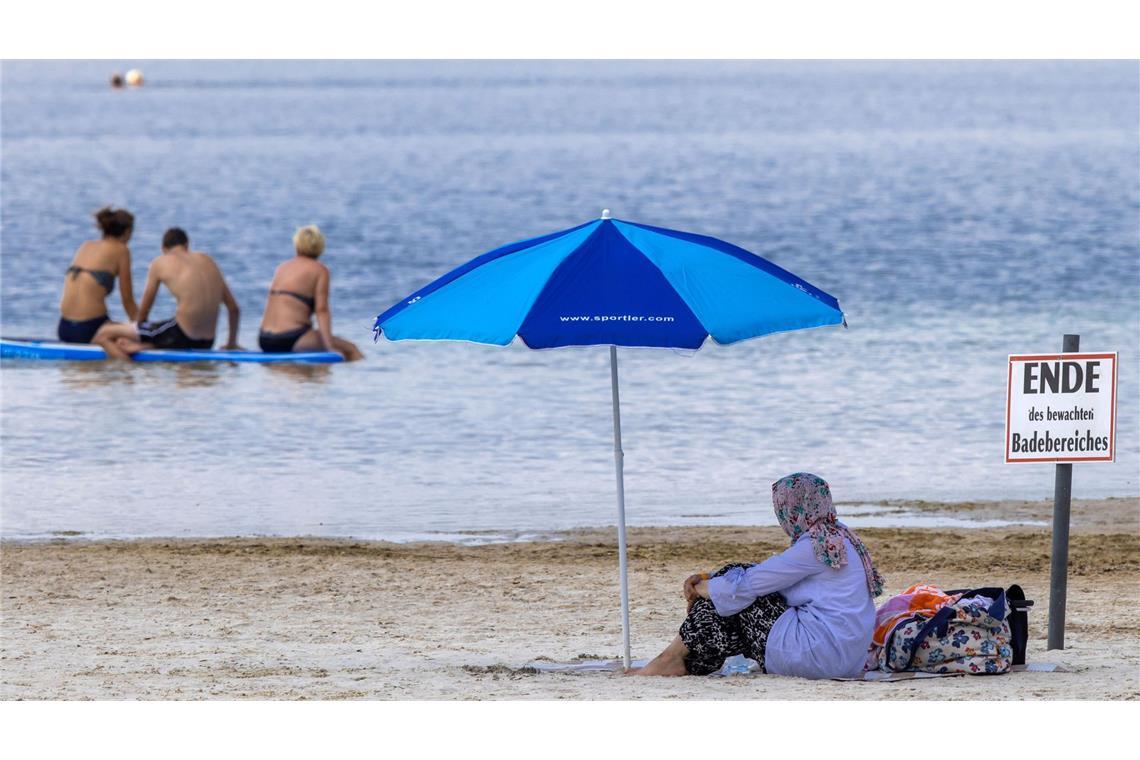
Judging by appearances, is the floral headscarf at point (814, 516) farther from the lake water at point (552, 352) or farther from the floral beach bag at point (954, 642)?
the lake water at point (552, 352)

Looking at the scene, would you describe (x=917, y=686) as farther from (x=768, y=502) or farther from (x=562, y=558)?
(x=768, y=502)

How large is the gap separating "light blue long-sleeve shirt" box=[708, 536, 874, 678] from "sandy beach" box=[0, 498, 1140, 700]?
10cm

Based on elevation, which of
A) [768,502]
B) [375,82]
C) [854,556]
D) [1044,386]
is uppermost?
[375,82]

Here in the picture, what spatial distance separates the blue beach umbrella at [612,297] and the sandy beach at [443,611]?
1.22 metres

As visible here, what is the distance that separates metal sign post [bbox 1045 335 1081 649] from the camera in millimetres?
6816

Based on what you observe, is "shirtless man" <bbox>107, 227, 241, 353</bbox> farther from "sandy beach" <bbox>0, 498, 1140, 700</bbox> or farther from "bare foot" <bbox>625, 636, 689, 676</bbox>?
"bare foot" <bbox>625, 636, 689, 676</bbox>

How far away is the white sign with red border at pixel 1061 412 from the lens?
6652mm

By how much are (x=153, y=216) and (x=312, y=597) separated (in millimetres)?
34270

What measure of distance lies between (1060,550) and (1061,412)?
579 mm

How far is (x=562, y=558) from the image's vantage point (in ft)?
31.1

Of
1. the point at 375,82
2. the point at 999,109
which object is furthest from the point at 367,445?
the point at 375,82

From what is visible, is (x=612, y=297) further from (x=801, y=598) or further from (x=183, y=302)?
(x=183, y=302)

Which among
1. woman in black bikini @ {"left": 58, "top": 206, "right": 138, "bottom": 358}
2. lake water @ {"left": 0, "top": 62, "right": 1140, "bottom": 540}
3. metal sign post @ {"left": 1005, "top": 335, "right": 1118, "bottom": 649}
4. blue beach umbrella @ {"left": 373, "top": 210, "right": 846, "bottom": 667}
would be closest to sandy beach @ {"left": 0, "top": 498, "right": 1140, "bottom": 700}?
metal sign post @ {"left": 1005, "top": 335, "right": 1118, "bottom": 649}

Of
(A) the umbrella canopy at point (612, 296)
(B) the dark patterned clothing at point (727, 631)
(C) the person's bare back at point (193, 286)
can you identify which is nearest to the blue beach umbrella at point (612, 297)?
(A) the umbrella canopy at point (612, 296)
